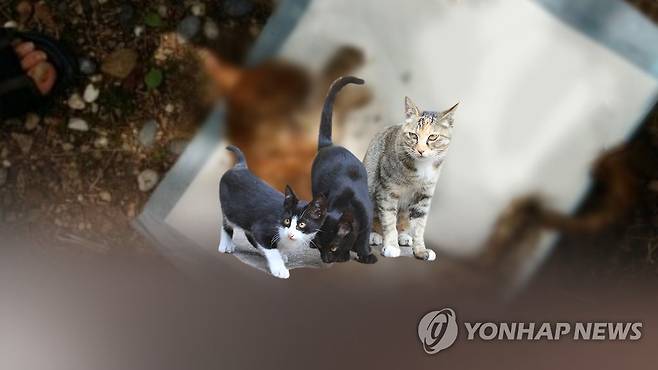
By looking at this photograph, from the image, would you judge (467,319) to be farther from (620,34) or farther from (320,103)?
(620,34)

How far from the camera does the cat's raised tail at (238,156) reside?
1.17 metres

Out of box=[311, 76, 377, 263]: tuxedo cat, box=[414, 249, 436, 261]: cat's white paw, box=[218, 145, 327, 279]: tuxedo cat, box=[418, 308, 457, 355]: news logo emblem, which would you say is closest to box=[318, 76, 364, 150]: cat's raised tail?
box=[311, 76, 377, 263]: tuxedo cat

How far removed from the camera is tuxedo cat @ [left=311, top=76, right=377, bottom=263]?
40.8 inches

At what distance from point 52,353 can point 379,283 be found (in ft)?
2.13

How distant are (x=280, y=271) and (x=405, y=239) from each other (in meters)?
0.25

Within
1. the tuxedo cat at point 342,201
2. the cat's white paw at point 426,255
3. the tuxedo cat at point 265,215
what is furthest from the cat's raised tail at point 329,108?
the cat's white paw at point 426,255

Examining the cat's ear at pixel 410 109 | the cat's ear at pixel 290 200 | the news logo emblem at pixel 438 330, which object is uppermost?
the cat's ear at pixel 410 109

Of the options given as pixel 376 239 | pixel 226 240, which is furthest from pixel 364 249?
pixel 226 240

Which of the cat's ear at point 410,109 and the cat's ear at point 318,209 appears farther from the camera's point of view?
the cat's ear at point 410,109

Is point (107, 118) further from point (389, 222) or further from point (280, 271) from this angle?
point (389, 222)

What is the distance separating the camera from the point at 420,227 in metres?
1.18

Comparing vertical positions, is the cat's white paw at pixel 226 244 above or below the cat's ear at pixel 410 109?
below

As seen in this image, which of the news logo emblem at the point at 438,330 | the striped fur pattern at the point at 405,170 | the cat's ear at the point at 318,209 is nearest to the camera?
the cat's ear at the point at 318,209

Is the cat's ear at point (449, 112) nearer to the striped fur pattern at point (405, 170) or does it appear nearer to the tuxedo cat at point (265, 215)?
the striped fur pattern at point (405, 170)
